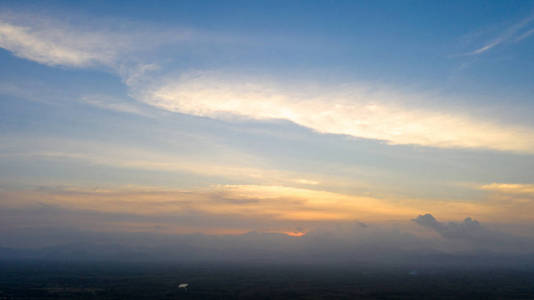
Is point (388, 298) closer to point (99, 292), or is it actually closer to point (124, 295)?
point (124, 295)

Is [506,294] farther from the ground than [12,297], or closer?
closer

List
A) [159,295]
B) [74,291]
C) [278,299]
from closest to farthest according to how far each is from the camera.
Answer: [278,299] < [159,295] < [74,291]

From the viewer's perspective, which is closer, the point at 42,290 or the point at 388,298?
the point at 388,298

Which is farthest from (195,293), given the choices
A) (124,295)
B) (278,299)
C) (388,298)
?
(388,298)

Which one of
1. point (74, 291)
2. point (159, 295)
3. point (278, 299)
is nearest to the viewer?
point (278, 299)

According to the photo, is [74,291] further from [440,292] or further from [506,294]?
[506,294]

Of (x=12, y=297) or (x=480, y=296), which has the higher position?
(x=12, y=297)

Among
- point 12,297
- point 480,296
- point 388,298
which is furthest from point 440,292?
point 12,297

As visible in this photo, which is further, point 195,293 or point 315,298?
point 195,293

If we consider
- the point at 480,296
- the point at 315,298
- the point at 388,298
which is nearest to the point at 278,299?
the point at 315,298
